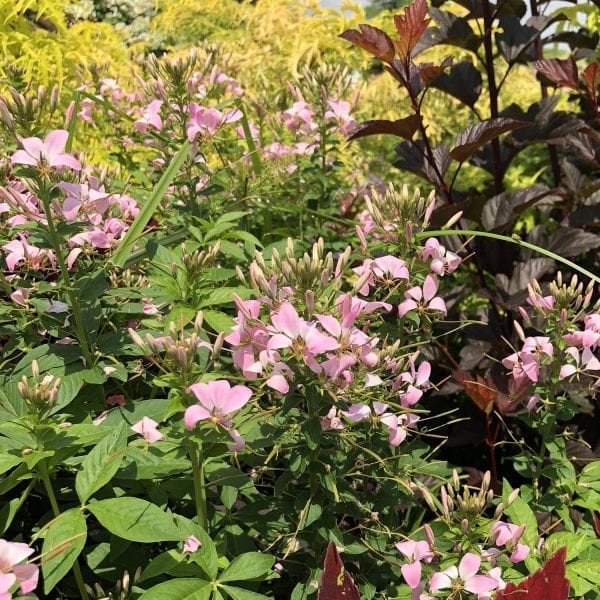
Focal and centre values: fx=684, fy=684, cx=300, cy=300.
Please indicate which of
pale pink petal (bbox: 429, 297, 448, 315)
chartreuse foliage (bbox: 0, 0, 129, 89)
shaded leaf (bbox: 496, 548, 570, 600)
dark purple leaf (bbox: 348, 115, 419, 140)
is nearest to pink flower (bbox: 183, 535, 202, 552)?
shaded leaf (bbox: 496, 548, 570, 600)

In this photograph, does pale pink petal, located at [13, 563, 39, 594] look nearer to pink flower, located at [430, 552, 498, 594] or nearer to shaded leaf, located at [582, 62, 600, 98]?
pink flower, located at [430, 552, 498, 594]

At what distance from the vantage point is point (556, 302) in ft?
4.74

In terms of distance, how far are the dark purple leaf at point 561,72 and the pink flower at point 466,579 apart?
1554mm

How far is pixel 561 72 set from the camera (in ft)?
6.91

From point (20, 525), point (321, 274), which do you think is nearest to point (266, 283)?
point (321, 274)

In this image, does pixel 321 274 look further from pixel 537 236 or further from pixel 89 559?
pixel 537 236

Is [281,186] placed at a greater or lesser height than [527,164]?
greater

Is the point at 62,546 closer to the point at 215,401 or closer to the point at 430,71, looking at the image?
the point at 215,401

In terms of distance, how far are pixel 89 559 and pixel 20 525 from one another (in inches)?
13.4

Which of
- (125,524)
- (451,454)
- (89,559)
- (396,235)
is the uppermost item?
(396,235)

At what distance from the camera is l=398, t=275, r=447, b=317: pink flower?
1359mm

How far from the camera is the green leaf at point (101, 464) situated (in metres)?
1.06

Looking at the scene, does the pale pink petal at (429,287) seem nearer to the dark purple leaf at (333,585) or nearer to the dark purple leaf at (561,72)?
the dark purple leaf at (333,585)

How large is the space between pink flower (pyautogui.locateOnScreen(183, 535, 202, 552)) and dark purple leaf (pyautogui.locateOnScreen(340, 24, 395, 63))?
4.68 feet
